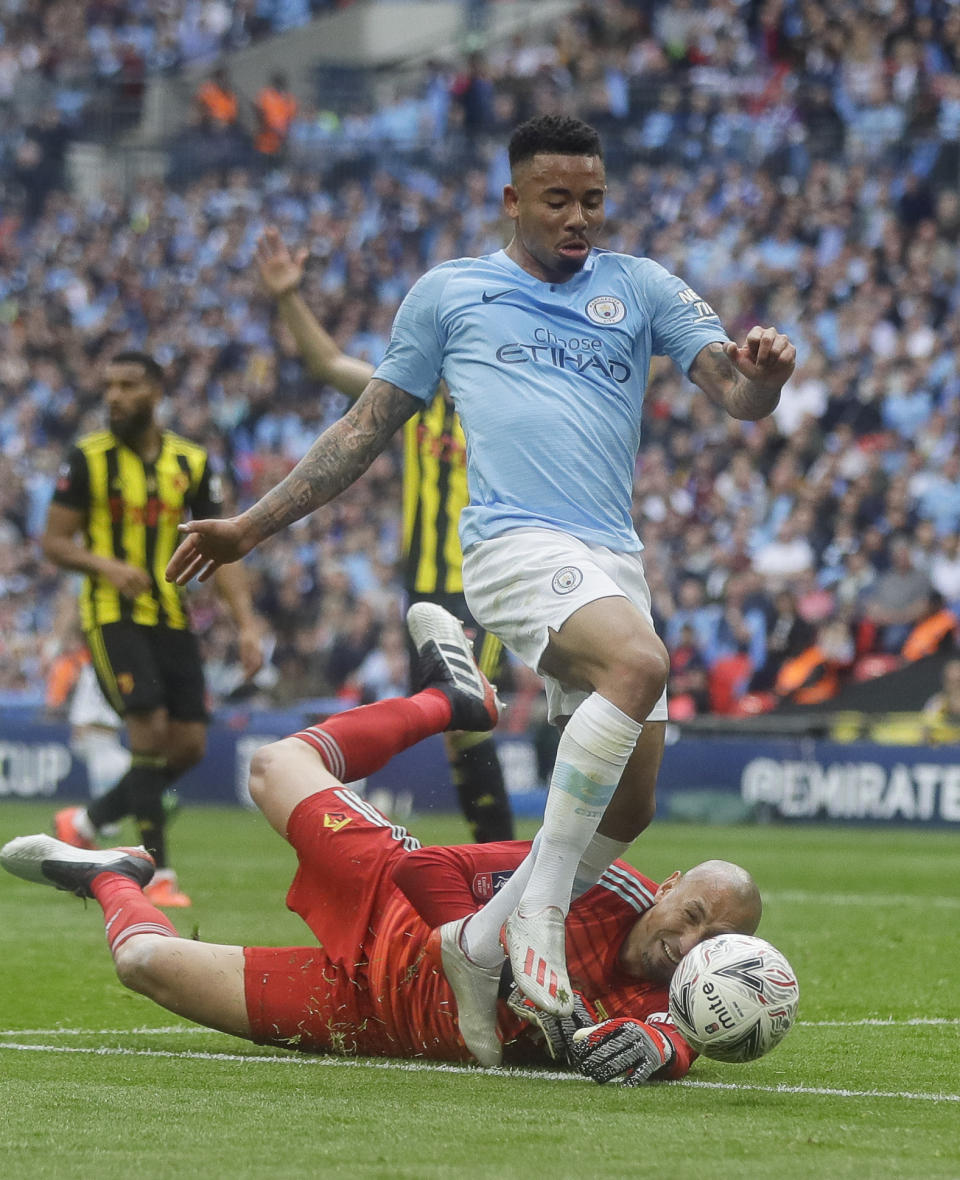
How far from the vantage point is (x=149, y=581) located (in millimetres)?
9219

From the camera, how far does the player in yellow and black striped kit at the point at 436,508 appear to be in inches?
294

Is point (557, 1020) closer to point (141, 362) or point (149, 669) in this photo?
point (149, 669)

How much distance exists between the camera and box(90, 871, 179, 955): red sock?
213 inches

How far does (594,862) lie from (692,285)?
53.2 feet

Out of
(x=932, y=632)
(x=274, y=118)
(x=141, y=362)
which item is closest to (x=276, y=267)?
(x=141, y=362)

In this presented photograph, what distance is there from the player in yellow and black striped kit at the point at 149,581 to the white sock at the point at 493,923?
4311 mm

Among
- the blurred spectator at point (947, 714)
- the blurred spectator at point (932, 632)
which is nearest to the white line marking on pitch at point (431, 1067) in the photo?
the blurred spectator at point (947, 714)

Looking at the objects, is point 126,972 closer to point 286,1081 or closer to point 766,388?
point 286,1081

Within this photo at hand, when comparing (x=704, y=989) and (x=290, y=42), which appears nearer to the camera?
(x=704, y=989)

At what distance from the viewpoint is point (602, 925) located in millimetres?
5211

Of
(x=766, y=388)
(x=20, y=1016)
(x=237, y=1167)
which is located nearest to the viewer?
(x=237, y=1167)

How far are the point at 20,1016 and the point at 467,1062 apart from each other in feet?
5.28

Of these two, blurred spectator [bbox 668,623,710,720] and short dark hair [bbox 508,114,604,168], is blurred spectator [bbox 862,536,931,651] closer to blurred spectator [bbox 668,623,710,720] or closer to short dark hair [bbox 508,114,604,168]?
blurred spectator [bbox 668,623,710,720]

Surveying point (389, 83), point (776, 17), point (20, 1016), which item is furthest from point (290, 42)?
Result: point (20, 1016)
